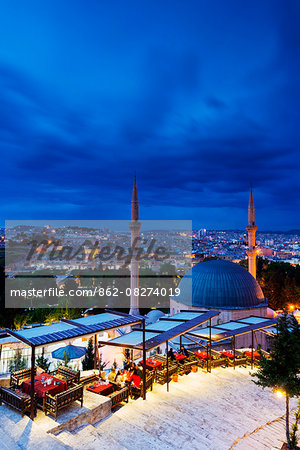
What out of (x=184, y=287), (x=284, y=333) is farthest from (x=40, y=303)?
(x=284, y=333)

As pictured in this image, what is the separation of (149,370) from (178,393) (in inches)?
49.4

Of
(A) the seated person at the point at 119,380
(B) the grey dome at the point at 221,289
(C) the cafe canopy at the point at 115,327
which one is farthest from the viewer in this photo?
(B) the grey dome at the point at 221,289

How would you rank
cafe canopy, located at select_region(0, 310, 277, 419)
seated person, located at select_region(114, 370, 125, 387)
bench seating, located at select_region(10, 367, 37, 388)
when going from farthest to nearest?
seated person, located at select_region(114, 370, 125, 387)
bench seating, located at select_region(10, 367, 37, 388)
cafe canopy, located at select_region(0, 310, 277, 419)

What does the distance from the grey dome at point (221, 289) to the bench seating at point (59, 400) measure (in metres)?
17.0

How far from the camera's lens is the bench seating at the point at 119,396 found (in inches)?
313

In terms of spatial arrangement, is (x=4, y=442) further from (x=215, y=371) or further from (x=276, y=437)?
(x=215, y=371)

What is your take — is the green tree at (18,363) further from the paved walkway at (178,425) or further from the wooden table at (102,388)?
the paved walkway at (178,425)

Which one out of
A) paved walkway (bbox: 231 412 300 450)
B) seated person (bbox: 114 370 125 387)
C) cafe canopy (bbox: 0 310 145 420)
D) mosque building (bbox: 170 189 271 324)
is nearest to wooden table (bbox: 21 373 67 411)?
cafe canopy (bbox: 0 310 145 420)

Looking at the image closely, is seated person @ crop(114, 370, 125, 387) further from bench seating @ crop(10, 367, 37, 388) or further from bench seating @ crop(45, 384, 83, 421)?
bench seating @ crop(10, 367, 37, 388)

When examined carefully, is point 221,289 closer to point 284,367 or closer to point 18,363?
point 18,363

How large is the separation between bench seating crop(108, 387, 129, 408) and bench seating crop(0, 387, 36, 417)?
219 centimetres

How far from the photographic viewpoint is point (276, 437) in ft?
24.0

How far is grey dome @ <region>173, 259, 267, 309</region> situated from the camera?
22.8m

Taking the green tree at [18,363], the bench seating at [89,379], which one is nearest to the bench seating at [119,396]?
the bench seating at [89,379]
